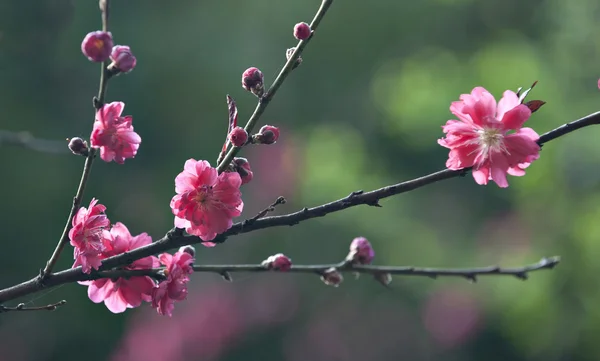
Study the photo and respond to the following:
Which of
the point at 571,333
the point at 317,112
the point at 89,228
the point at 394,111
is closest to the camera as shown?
the point at 89,228

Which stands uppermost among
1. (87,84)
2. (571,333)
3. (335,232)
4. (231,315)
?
(87,84)

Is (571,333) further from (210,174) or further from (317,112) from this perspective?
(210,174)

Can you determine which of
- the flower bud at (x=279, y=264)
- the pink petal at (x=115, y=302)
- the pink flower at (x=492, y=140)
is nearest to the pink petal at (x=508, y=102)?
the pink flower at (x=492, y=140)

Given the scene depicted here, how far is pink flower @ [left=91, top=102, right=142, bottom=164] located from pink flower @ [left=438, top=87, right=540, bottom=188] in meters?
0.40

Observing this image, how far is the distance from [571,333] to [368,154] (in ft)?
5.87

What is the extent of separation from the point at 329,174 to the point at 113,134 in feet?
11.6

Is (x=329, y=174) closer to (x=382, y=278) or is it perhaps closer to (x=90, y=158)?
(x=382, y=278)

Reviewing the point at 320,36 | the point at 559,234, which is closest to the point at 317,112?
the point at 320,36

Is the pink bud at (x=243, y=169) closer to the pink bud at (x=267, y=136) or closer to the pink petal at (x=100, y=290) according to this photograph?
the pink bud at (x=267, y=136)

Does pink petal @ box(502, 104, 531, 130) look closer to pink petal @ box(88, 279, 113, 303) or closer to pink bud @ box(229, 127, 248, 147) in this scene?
pink bud @ box(229, 127, 248, 147)

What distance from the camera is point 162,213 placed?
4746mm

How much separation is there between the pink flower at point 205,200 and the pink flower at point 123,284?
0.34ft

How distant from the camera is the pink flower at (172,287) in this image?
2.70ft

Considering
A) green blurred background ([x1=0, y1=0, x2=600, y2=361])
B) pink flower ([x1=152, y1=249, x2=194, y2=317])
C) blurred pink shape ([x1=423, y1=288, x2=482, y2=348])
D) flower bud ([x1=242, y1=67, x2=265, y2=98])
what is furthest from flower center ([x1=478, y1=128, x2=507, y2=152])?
blurred pink shape ([x1=423, y1=288, x2=482, y2=348])
